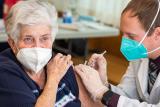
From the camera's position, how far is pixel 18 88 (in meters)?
1.62

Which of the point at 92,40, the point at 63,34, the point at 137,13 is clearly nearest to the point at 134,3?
the point at 137,13

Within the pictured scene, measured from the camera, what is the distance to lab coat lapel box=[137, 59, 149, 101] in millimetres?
2010

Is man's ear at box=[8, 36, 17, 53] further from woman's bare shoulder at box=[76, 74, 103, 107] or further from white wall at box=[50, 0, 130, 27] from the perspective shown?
white wall at box=[50, 0, 130, 27]

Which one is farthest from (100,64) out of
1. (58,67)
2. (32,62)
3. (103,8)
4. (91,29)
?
(103,8)

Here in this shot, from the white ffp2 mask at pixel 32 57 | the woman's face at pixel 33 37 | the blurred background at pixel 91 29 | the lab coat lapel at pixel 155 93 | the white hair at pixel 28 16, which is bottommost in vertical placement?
the blurred background at pixel 91 29

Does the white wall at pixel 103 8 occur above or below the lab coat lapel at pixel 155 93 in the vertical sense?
below

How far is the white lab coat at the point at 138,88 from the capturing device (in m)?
1.82

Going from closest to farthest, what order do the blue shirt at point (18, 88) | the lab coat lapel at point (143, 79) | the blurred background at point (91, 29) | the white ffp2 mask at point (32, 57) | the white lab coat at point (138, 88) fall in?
the blue shirt at point (18, 88), the white ffp2 mask at point (32, 57), the white lab coat at point (138, 88), the lab coat lapel at point (143, 79), the blurred background at point (91, 29)

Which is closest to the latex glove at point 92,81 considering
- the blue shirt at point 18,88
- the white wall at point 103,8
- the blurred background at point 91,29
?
the blue shirt at point 18,88

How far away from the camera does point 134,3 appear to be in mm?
1796

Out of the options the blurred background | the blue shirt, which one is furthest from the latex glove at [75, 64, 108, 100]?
the blurred background

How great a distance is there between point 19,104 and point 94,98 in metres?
0.50

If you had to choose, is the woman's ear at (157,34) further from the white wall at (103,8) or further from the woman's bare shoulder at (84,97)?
the white wall at (103,8)

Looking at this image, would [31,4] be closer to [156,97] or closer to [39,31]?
[39,31]
